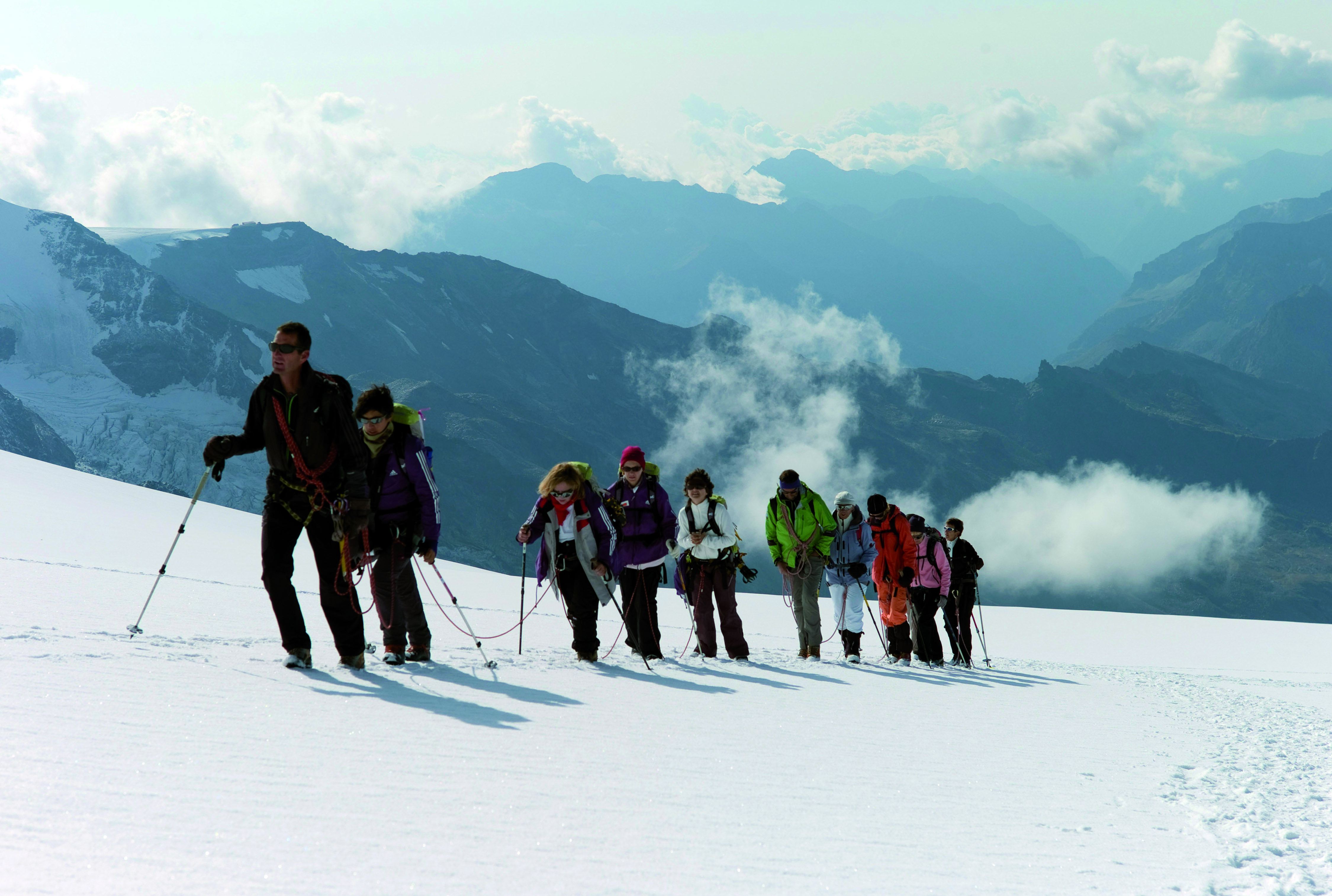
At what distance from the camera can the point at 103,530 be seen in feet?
48.8

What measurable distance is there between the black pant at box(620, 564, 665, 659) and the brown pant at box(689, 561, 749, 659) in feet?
2.85

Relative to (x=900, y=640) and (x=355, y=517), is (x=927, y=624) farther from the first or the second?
(x=355, y=517)

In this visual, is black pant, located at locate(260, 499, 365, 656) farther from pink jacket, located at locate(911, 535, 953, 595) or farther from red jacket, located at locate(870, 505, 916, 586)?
pink jacket, located at locate(911, 535, 953, 595)

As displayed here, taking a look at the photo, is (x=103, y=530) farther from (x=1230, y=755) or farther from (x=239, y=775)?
→ (x=1230, y=755)

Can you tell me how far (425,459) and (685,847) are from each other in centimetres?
402

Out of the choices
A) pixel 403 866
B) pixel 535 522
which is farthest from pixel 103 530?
pixel 403 866

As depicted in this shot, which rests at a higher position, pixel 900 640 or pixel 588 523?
pixel 588 523

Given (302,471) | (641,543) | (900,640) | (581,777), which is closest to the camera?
(581,777)

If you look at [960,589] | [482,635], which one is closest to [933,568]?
[960,589]

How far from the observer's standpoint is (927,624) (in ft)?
38.4

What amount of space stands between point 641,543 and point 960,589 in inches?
218

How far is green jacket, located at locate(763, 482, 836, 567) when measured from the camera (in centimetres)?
1045

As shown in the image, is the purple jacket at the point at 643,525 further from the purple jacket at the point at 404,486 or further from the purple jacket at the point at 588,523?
the purple jacket at the point at 404,486

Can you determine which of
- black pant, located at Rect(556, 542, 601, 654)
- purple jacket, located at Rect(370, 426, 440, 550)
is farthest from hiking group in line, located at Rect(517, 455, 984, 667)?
purple jacket, located at Rect(370, 426, 440, 550)
